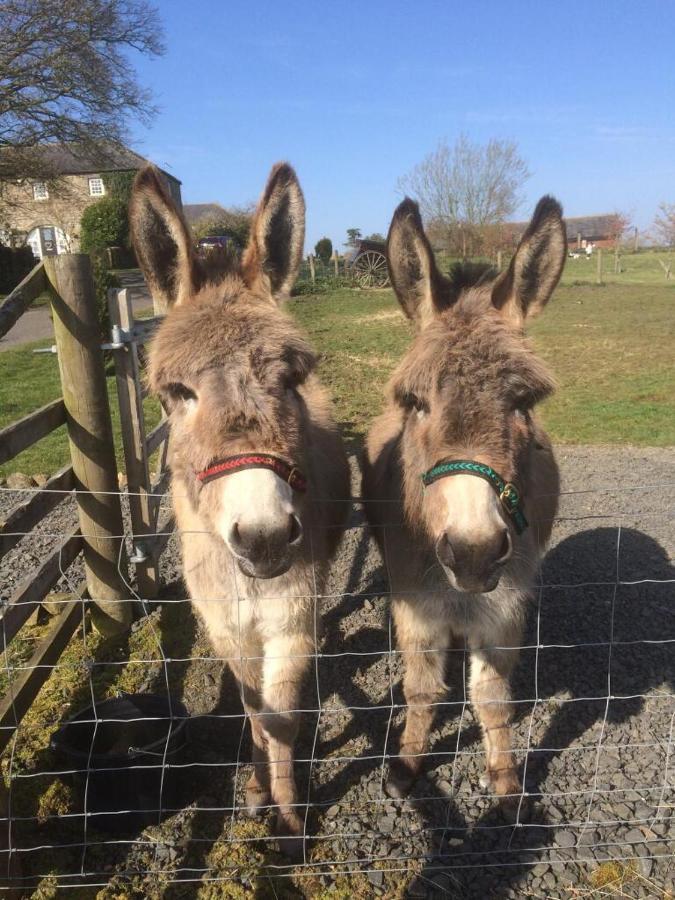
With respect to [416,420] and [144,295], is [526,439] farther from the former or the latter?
[144,295]

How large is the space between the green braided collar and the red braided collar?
55 cm

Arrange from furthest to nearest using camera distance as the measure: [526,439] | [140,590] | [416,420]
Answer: [140,590], [416,420], [526,439]

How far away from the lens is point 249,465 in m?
2.13

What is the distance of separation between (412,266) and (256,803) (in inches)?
111

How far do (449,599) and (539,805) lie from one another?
3.97ft

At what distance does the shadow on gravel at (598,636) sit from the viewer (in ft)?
12.2

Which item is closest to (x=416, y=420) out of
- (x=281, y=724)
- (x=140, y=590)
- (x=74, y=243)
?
(x=281, y=724)

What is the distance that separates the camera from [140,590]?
4941mm

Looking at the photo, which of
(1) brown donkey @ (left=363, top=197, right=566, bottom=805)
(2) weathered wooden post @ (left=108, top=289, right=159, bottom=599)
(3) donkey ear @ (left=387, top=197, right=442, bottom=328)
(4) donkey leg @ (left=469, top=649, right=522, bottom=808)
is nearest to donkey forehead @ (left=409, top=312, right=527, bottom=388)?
(1) brown donkey @ (left=363, top=197, right=566, bottom=805)

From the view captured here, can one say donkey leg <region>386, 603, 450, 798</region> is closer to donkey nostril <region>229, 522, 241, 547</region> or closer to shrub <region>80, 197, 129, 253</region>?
donkey nostril <region>229, 522, 241, 547</region>

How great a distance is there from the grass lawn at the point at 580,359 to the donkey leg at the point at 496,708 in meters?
4.85

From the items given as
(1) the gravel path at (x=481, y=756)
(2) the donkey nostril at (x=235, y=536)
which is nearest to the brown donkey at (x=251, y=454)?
(2) the donkey nostril at (x=235, y=536)

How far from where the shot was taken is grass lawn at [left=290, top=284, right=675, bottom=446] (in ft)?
33.9

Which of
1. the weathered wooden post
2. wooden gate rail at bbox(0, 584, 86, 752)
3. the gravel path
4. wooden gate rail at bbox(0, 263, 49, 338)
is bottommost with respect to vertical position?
the gravel path
